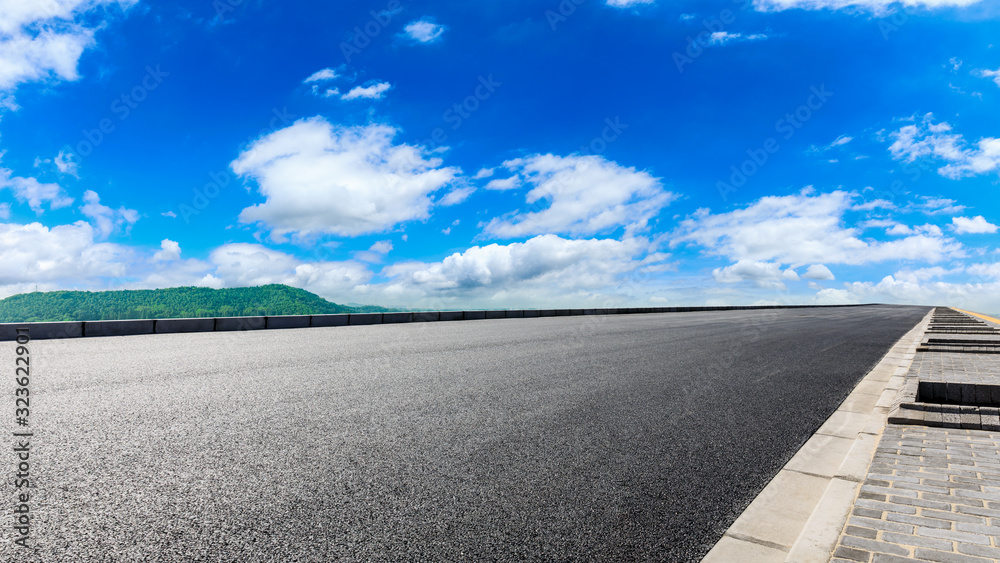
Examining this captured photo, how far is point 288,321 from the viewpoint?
1950 centimetres

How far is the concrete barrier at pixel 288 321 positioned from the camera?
62.5ft

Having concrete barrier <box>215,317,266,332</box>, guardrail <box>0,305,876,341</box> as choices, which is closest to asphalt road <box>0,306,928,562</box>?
guardrail <box>0,305,876,341</box>

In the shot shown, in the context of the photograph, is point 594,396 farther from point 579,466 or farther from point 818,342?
point 818,342

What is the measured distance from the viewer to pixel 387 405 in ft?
19.2

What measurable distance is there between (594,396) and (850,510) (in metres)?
3.61

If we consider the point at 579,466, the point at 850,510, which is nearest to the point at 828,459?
the point at 850,510

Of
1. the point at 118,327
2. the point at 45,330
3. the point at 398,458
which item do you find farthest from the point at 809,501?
the point at 45,330

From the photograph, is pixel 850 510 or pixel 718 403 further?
pixel 718 403

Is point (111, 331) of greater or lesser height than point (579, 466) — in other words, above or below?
above

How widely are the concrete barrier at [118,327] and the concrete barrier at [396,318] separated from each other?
30.0 ft

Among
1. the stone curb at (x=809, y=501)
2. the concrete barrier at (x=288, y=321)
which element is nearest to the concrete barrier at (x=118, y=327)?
the concrete barrier at (x=288, y=321)

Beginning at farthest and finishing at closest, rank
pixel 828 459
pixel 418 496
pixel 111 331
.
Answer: pixel 111 331 → pixel 828 459 → pixel 418 496

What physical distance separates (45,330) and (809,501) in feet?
57.9

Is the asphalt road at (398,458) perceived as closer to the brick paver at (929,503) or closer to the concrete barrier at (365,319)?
the brick paver at (929,503)
